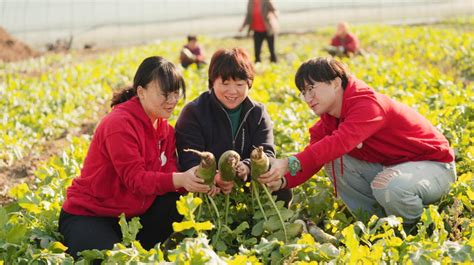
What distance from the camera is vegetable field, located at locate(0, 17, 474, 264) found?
247cm

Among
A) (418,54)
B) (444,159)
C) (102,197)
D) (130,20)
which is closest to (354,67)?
(418,54)

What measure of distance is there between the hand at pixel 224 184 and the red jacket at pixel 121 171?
0.20 meters

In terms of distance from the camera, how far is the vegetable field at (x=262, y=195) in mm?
2473

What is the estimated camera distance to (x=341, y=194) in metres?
3.49

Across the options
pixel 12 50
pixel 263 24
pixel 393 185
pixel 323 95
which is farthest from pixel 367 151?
pixel 12 50

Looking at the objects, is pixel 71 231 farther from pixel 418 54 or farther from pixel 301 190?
pixel 418 54

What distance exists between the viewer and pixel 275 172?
3.01 m

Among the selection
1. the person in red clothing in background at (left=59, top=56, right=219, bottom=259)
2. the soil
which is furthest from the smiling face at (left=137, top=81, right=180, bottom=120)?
the soil

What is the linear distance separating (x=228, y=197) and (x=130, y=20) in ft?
44.4

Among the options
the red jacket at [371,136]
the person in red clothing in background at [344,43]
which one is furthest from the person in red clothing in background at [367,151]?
the person in red clothing in background at [344,43]

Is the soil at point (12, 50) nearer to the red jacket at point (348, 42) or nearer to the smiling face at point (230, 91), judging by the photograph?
the red jacket at point (348, 42)

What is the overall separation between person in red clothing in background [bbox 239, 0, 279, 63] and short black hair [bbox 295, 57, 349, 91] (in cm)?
696

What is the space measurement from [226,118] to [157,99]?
450 mm

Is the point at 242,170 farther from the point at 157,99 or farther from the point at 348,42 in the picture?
the point at 348,42
